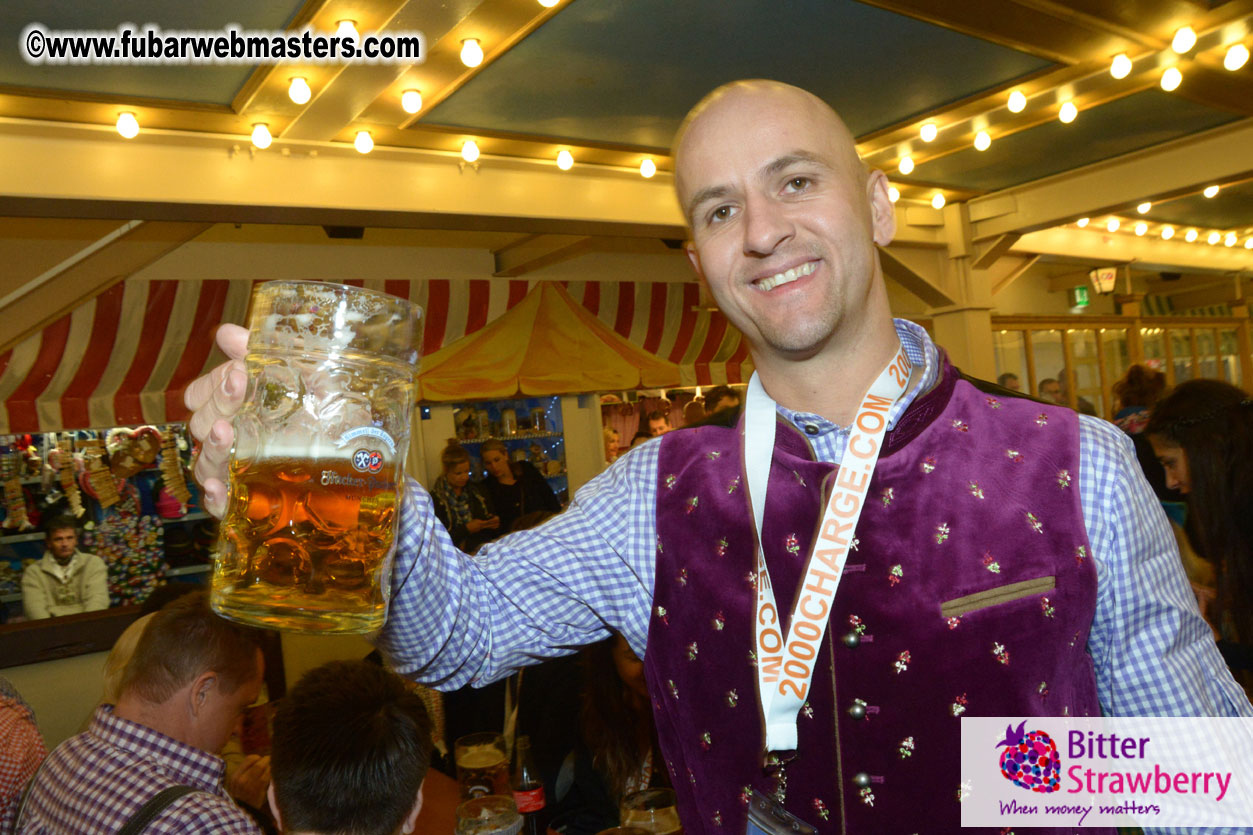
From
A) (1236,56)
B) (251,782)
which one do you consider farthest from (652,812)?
(1236,56)

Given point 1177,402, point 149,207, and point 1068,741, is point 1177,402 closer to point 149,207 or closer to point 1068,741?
point 1068,741

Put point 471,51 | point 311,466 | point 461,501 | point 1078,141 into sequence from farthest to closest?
point 461,501
point 1078,141
point 471,51
point 311,466

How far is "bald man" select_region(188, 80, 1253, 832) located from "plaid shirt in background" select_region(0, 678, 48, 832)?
2.09m

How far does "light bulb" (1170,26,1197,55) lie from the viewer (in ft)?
12.0

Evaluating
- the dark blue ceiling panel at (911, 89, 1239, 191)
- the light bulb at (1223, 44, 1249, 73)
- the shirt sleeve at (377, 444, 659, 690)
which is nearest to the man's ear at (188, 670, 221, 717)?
the shirt sleeve at (377, 444, 659, 690)

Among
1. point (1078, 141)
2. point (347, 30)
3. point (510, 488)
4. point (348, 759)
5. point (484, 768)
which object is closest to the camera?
point (348, 759)

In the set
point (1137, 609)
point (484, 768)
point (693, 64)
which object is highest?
point (693, 64)

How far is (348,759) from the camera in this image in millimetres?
1642

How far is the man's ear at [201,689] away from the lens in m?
1.96

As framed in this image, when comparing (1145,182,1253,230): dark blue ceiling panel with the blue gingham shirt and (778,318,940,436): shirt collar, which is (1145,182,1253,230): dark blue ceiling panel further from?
the blue gingham shirt

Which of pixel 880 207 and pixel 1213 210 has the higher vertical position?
pixel 1213 210

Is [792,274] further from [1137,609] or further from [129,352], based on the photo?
[129,352]

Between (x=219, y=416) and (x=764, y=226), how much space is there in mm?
624

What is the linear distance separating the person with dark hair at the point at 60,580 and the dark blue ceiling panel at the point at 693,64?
3.18m
